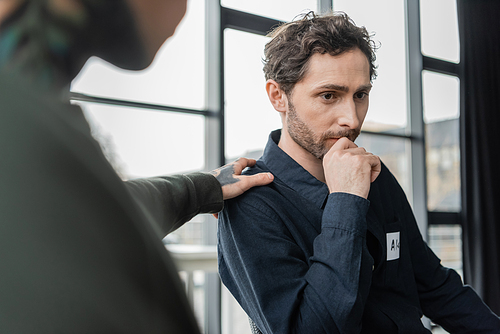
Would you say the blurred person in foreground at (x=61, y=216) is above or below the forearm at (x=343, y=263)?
above

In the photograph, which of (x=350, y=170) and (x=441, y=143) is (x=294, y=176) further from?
(x=441, y=143)

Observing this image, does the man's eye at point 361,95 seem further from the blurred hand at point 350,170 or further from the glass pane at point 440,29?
the glass pane at point 440,29

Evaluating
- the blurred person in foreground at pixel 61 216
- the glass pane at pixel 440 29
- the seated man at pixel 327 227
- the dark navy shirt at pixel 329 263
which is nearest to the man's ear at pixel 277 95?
the seated man at pixel 327 227

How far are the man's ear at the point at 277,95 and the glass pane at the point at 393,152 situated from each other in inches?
102

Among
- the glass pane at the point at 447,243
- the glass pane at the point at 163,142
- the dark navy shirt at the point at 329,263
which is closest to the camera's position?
the dark navy shirt at the point at 329,263

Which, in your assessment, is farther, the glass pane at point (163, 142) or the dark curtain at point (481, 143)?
the dark curtain at point (481, 143)

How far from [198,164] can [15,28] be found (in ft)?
9.09

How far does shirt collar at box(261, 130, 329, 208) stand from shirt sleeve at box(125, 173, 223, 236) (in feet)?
0.88

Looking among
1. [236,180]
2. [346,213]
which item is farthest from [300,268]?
[236,180]

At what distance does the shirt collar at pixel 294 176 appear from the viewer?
1.22 metres

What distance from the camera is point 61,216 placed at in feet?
0.43

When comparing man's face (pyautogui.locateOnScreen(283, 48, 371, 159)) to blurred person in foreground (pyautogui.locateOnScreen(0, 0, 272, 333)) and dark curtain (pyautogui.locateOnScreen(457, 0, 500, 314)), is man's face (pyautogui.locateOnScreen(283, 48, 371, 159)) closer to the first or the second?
blurred person in foreground (pyautogui.locateOnScreen(0, 0, 272, 333))

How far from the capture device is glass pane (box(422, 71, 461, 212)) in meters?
4.15

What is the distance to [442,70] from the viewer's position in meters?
4.28
